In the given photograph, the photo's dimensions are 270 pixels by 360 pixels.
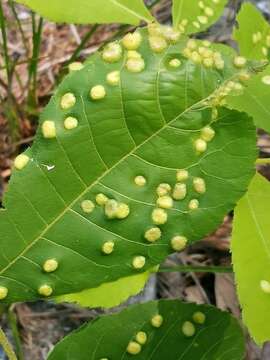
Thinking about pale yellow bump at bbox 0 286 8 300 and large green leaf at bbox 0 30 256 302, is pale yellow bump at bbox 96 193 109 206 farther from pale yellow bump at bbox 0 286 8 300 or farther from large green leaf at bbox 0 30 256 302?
pale yellow bump at bbox 0 286 8 300

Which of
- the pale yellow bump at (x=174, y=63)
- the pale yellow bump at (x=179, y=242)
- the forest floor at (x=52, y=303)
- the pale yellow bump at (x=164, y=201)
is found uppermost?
the pale yellow bump at (x=174, y=63)

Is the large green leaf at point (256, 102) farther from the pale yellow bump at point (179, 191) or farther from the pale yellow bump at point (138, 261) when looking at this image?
the pale yellow bump at point (138, 261)

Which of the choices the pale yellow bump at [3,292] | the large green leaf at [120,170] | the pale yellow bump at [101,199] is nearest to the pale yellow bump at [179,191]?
the large green leaf at [120,170]

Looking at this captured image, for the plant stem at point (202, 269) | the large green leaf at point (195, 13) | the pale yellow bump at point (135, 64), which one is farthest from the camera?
the plant stem at point (202, 269)

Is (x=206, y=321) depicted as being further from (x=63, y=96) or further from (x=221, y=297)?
(x=221, y=297)

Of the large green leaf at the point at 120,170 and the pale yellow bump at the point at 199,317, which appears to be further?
the pale yellow bump at the point at 199,317

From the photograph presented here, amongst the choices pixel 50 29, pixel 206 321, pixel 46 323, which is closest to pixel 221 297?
pixel 46 323

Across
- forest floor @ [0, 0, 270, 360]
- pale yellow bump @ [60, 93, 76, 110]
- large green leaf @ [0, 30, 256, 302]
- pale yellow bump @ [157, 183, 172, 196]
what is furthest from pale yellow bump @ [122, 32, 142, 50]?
forest floor @ [0, 0, 270, 360]

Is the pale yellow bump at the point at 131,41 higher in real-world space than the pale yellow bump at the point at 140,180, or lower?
higher

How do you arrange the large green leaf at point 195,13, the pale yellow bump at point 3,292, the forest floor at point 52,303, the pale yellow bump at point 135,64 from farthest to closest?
1. the forest floor at point 52,303
2. the large green leaf at point 195,13
3. the pale yellow bump at point 3,292
4. the pale yellow bump at point 135,64
